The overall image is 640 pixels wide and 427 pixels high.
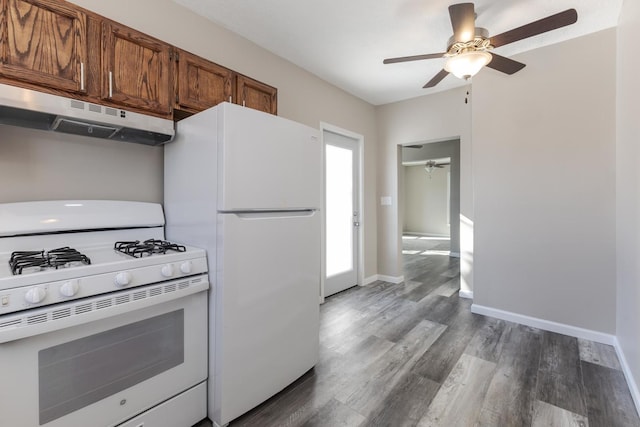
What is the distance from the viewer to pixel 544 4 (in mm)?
2119

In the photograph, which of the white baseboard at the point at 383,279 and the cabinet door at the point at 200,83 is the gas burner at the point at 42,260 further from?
the white baseboard at the point at 383,279

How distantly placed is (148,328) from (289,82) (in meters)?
2.62

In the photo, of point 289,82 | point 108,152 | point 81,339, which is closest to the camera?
point 81,339

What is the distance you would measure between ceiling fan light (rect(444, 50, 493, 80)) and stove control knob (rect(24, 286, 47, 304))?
2657 millimetres

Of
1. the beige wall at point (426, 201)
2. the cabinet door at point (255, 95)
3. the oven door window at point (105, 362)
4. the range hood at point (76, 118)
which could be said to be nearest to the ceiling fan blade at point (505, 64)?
the cabinet door at point (255, 95)

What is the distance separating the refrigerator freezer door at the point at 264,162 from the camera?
1.52 meters

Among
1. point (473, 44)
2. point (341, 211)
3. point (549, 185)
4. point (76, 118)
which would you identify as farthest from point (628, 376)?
point (76, 118)

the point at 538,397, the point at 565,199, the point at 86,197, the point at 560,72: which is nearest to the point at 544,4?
the point at 560,72

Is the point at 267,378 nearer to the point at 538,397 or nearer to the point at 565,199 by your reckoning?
the point at 538,397

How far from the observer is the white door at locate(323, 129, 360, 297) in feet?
12.1

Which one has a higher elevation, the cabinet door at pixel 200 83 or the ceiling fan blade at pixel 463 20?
the ceiling fan blade at pixel 463 20

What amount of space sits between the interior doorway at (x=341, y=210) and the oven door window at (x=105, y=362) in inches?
87.1

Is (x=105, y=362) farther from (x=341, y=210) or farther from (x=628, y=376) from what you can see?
(x=628, y=376)

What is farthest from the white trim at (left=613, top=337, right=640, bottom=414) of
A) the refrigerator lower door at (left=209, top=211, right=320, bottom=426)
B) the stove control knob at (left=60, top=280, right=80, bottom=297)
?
the stove control knob at (left=60, top=280, right=80, bottom=297)
